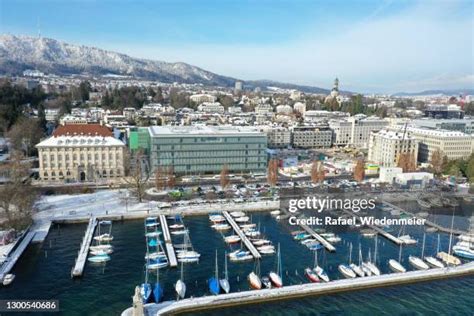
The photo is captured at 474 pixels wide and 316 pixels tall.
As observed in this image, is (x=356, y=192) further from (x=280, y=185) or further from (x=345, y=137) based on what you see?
(x=345, y=137)

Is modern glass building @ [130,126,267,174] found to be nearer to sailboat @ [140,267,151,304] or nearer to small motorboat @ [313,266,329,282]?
small motorboat @ [313,266,329,282]

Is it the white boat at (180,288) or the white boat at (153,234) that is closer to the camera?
the white boat at (180,288)

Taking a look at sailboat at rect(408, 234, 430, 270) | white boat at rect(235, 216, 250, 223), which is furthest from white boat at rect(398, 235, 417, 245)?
white boat at rect(235, 216, 250, 223)

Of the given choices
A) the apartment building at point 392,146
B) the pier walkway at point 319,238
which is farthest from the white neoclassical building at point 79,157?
the apartment building at point 392,146

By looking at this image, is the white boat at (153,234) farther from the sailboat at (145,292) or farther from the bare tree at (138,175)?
the sailboat at (145,292)

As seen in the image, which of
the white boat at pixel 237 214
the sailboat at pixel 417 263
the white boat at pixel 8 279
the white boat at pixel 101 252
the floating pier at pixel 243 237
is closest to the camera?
the white boat at pixel 8 279

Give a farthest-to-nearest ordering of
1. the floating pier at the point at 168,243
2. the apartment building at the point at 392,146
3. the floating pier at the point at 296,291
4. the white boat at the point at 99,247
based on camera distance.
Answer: the apartment building at the point at 392,146, the white boat at the point at 99,247, the floating pier at the point at 168,243, the floating pier at the point at 296,291
